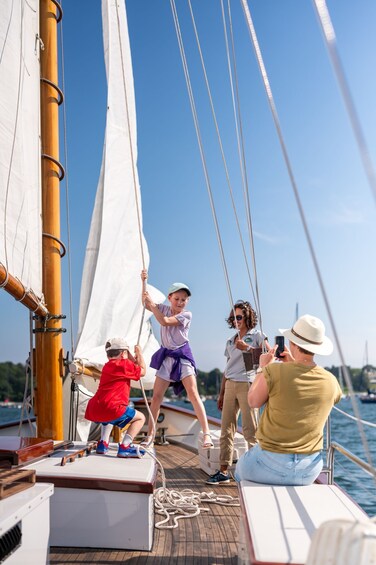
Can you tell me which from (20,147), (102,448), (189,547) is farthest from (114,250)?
(189,547)

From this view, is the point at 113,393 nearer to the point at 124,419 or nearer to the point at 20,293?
the point at 124,419

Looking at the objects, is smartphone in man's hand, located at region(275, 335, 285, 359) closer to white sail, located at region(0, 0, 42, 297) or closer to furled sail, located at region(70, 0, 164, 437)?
white sail, located at region(0, 0, 42, 297)

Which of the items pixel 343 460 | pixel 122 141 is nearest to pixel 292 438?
pixel 122 141

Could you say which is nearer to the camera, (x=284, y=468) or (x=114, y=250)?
(x=284, y=468)

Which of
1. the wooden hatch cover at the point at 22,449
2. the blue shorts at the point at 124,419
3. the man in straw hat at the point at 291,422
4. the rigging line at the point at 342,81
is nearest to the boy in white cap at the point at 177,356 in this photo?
the blue shorts at the point at 124,419

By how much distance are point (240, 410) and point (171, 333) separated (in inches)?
35.7

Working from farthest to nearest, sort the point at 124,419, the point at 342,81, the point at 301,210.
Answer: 1. the point at 124,419
2. the point at 301,210
3. the point at 342,81

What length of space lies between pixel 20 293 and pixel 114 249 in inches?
97.2

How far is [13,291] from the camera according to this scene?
371cm

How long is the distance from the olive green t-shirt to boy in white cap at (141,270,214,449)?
189cm

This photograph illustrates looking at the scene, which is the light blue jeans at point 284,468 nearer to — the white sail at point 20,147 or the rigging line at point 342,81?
the rigging line at point 342,81

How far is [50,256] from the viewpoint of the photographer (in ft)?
15.3

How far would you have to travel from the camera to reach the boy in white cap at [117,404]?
3.49 meters

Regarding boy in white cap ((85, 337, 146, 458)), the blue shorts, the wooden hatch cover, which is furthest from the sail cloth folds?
the wooden hatch cover
